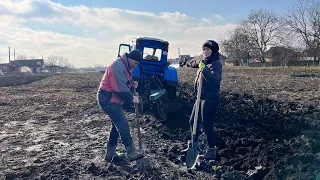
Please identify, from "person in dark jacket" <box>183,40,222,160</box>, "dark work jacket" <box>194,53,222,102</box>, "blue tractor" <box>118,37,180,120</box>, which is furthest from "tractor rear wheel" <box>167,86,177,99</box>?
"dark work jacket" <box>194,53,222,102</box>

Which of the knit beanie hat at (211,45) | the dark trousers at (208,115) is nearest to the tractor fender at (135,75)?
the dark trousers at (208,115)

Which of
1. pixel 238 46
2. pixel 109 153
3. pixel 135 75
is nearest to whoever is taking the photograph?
pixel 109 153

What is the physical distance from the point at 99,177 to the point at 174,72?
19.3ft

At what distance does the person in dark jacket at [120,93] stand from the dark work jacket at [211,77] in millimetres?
996

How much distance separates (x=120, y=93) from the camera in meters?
4.77

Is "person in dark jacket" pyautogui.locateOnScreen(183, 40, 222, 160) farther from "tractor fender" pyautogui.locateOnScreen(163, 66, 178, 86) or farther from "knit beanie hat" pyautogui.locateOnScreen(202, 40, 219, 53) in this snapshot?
"tractor fender" pyautogui.locateOnScreen(163, 66, 178, 86)

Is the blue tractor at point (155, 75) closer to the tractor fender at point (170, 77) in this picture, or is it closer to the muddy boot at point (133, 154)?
the tractor fender at point (170, 77)

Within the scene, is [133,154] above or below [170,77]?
below

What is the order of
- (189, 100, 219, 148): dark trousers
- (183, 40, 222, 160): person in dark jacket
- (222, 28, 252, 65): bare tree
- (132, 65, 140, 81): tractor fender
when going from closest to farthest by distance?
(183, 40, 222, 160): person in dark jacket < (189, 100, 219, 148): dark trousers < (132, 65, 140, 81): tractor fender < (222, 28, 252, 65): bare tree

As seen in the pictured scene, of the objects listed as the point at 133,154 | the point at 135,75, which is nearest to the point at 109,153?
the point at 133,154

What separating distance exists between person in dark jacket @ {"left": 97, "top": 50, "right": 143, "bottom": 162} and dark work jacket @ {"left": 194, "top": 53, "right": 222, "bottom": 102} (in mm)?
996

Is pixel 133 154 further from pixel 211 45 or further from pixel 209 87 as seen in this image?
pixel 211 45

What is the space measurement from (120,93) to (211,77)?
1.34m

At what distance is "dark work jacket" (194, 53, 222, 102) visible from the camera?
485cm
